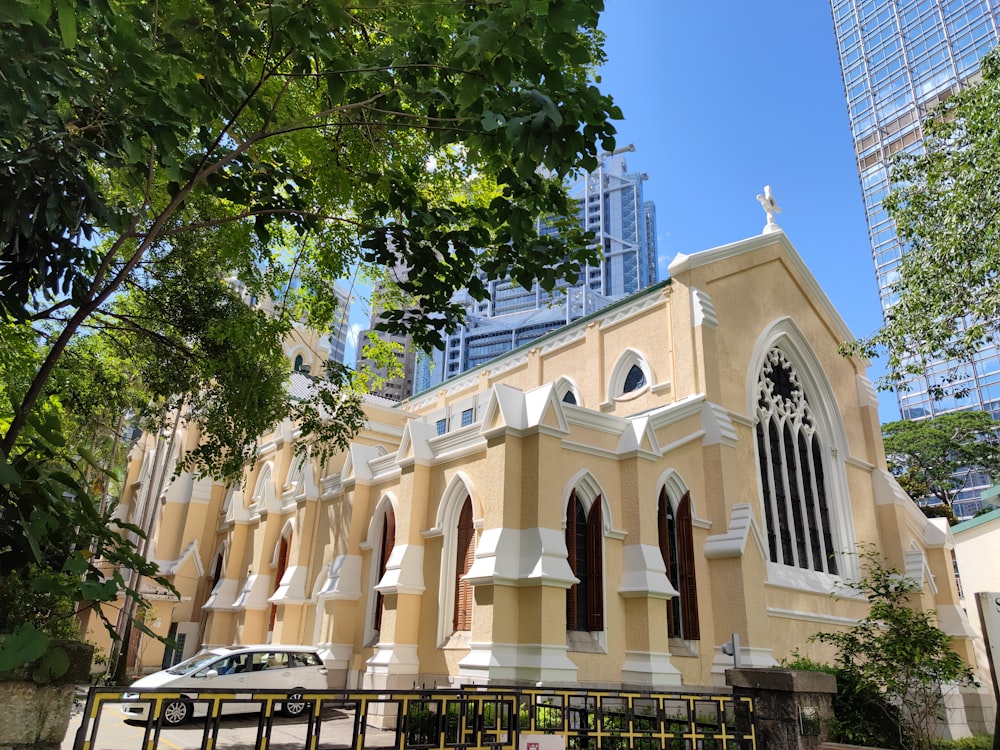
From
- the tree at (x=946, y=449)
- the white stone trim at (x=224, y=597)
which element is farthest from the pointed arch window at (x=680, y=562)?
the tree at (x=946, y=449)

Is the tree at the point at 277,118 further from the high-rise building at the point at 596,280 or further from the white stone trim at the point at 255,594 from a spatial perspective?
the high-rise building at the point at 596,280

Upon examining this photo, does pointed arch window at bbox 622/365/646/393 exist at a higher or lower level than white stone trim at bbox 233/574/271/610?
higher

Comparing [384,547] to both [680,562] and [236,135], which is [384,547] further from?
[236,135]

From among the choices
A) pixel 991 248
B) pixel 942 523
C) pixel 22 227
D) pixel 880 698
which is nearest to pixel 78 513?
pixel 22 227

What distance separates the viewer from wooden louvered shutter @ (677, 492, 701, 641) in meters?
14.1

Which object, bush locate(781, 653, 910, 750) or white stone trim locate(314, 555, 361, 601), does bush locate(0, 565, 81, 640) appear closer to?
bush locate(781, 653, 910, 750)

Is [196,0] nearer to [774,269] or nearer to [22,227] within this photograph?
[22,227]

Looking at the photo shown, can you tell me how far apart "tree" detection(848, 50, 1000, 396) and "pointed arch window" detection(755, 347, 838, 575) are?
4544 millimetres

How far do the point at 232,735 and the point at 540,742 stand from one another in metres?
8.47

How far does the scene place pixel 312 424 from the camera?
11.8 m

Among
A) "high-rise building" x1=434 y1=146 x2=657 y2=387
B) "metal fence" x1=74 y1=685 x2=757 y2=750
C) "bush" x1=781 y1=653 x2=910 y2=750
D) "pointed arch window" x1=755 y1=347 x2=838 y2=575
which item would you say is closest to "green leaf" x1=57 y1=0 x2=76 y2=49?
"metal fence" x1=74 y1=685 x2=757 y2=750

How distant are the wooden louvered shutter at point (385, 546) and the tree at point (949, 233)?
435 inches

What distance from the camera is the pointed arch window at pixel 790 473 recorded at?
17.5 m

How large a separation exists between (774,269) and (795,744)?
16.5 metres
